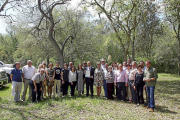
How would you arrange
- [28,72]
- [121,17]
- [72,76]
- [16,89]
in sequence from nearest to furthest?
[16,89] < [28,72] < [72,76] < [121,17]

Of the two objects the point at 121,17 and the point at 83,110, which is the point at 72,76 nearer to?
the point at 83,110

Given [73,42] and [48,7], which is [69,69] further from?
[73,42]

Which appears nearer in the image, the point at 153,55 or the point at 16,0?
the point at 16,0

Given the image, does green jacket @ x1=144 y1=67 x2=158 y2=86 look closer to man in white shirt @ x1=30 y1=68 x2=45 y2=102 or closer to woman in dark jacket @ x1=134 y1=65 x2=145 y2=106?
woman in dark jacket @ x1=134 y1=65 x2=145 y2=106

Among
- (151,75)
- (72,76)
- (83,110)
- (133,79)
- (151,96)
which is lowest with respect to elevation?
(83,110)

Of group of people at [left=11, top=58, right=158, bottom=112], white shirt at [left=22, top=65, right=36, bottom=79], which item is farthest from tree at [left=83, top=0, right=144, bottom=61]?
white shirt at [left=22, top=65, right=36, bottom=79]

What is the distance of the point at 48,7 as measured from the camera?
10172 mm

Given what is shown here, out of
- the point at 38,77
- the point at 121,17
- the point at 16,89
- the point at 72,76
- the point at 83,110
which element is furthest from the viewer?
the point at 121,17

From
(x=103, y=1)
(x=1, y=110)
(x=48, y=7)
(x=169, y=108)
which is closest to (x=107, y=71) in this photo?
(x=169, y=108)

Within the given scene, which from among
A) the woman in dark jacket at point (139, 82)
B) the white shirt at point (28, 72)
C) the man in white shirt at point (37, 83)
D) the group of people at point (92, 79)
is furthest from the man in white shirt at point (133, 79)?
the white shirt at point (28, 72)

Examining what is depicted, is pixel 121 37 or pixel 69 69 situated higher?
pixel 121 37

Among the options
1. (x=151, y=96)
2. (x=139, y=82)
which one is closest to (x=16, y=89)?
(x=139, y=82)

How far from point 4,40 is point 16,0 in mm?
41415

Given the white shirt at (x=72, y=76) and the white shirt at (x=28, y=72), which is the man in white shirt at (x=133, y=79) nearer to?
the white shirt at (x=72, y=76)
